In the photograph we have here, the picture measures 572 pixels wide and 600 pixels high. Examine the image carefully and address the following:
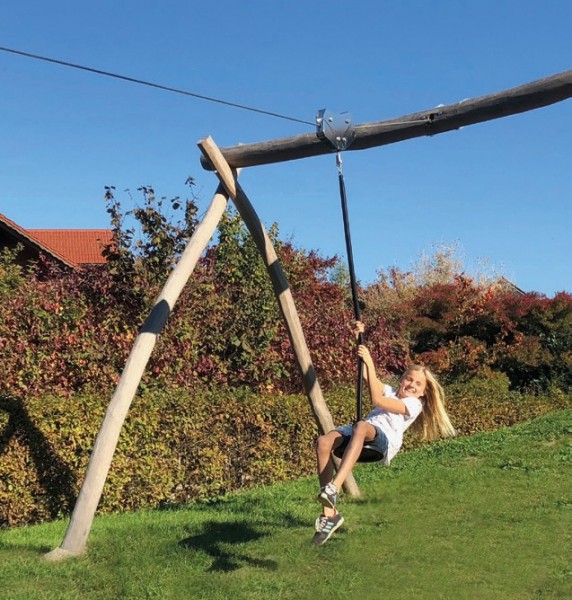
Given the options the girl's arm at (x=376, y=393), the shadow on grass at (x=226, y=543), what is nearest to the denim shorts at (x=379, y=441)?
the girl's arm at (x=376, y=393)

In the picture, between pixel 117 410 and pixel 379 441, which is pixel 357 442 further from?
pixel 117 410

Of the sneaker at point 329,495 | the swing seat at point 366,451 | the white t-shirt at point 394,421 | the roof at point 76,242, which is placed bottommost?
the sneaker at point 329,495

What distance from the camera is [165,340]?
1024 cm

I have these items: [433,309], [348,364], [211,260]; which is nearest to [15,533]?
[211,260]

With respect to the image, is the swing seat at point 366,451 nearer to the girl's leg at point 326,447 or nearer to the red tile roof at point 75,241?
the girl's leg at point 326,447

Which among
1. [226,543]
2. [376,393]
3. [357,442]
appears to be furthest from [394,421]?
[226,543]

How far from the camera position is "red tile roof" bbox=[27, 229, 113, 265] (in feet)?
97.1

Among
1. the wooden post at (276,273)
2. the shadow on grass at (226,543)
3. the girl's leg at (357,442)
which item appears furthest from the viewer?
the wooden post at (276,273)

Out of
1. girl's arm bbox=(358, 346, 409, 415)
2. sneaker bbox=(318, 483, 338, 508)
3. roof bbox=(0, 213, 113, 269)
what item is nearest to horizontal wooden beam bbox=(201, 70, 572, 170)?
girl's arm bbox=(358, 346, 409, 415)

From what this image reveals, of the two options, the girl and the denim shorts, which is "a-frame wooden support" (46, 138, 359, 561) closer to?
the girl

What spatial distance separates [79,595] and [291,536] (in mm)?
1991

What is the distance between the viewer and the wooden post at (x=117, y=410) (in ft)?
19.2

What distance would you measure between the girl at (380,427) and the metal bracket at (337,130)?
1.46 m

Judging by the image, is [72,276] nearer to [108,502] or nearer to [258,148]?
[108,502]
